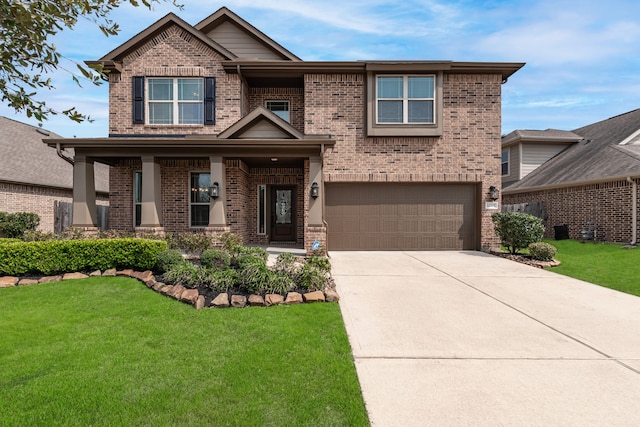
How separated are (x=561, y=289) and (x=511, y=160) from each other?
577 inches

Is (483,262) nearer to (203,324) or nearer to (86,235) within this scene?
(203,324)

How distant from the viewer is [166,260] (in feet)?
22.6

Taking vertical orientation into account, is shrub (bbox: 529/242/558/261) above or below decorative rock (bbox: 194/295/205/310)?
above

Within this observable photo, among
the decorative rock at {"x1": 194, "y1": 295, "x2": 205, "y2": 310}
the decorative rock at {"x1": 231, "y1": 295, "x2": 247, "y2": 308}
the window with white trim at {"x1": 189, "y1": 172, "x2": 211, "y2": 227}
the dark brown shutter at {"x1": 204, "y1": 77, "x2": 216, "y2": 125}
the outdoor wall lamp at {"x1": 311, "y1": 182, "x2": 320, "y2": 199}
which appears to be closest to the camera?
the decorative rock at {"x1": 194, "y1": 295, "x2": 205, "y2": 310}

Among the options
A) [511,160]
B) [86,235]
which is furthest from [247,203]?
[511,160]

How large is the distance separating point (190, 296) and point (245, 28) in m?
11.7

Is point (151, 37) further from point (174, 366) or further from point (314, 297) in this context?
point (174, 366)

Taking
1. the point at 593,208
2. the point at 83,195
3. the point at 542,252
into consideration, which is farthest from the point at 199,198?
the point at 593,208

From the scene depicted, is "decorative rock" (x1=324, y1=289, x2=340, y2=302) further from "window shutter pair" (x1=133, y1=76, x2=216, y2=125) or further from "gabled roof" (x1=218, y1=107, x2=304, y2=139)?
"window shutter pair" (x1=133, y1=76, x2=216, y2=125)

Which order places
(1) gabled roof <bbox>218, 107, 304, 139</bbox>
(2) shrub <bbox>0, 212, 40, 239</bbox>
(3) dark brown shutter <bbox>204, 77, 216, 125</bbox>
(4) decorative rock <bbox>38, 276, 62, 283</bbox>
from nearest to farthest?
(4) decorative rock <bbox>38, 276, 62, 283</bbox>
(1) gabled roof <bbox>218, 107, 304, 139</bbox>
(3) dark brown shutter <bbox>204, 77, 216, 125</bbox>
(2) shrub <bbox>0, 212, 40, 239</bbox>

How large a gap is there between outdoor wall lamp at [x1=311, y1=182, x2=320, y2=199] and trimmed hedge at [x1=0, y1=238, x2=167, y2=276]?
441 cm

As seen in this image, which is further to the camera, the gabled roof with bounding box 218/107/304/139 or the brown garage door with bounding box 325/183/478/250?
the brown garage door with bounding box 325/183/478/250

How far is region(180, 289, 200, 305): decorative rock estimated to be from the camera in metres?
5.36

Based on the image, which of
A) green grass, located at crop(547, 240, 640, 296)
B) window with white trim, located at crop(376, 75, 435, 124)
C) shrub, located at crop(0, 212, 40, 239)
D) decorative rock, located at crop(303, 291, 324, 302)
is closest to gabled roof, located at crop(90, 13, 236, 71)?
window with white trim, located at crop(376, 75, 435, 124)
